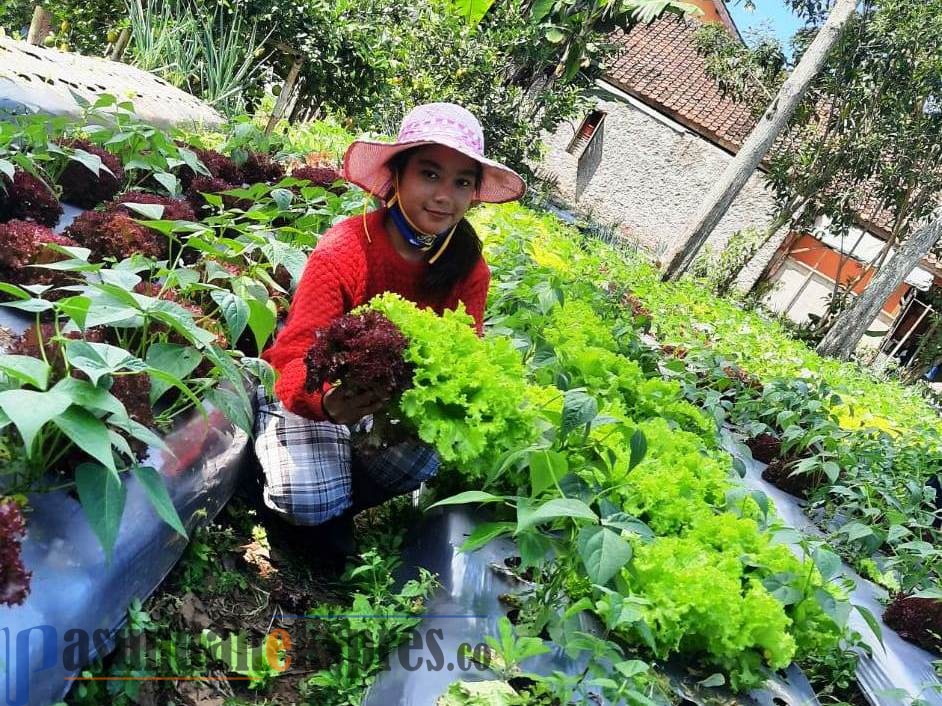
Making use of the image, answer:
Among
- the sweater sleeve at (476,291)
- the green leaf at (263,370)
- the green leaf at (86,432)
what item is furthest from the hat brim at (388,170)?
the green leaf at (86,432)

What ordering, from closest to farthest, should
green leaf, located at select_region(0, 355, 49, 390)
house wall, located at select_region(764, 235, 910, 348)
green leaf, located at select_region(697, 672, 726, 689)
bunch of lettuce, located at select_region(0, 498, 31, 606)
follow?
bunch of lettuce, located at select_region(0, 498, 31, 606), green leaf, located at select_region(0, 355, 49, 390), green leaf, located at select_region(697, 672, 726, 689), house wall, located at select_region(764, 235, 910, 348)

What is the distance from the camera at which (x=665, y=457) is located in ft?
7.27

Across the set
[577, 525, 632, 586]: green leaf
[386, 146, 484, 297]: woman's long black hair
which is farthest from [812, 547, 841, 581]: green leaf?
[386, 146, 484, 297]: woman's long black hair

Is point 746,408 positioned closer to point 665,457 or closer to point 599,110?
point 665,457

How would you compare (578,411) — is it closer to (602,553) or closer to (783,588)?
(602,553)

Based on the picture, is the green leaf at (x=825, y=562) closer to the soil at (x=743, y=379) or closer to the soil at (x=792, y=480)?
the soil at (x=792, y=480)

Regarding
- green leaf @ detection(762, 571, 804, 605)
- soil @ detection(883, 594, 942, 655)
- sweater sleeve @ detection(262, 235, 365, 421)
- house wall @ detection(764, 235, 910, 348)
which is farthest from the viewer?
house wall @ detection(764, 235, 910, 348)

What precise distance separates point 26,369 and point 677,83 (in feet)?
65.4

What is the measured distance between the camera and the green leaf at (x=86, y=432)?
1179mm

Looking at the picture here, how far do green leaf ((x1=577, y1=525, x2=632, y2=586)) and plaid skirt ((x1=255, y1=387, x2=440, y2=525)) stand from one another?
662mm

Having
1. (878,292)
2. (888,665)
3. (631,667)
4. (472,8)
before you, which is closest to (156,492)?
(631,667)

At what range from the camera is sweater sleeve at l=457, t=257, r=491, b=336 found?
8.03 ft

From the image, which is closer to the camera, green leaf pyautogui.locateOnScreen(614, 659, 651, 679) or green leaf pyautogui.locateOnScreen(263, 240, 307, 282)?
green leaf pyautogui.locateOnScreen(614, 659, 651, 679)

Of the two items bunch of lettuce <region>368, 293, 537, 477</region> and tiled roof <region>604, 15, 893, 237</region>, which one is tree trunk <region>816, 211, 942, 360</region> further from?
bunch of lettuce <region>368, 293, 537, 477</region>
